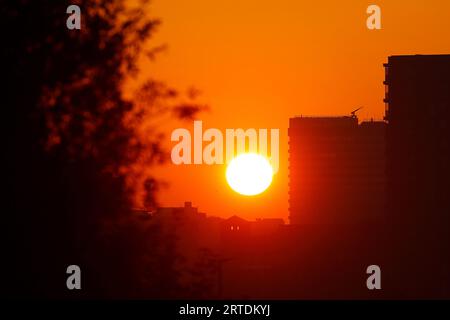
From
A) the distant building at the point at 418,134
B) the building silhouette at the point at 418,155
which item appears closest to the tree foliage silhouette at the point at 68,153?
the building silhouette at the point at 418,155

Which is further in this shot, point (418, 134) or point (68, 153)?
point (418, 134)

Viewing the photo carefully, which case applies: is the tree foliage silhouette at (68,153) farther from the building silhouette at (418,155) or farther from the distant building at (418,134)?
the distant building at (418,134)

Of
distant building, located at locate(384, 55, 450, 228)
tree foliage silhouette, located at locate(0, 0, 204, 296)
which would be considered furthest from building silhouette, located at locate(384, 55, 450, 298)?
tree foliage silhouette, located at locate(0, 0, 204, 296)

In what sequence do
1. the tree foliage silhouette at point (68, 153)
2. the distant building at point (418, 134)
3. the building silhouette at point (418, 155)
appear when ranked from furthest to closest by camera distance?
1. the distant building at point (418, 134)
2. the building silhouette at point (418, 155)
3. the tree foliage silhouette at point (68, 153)

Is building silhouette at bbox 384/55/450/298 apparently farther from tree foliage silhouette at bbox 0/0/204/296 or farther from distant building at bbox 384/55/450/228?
tree foliage silhouette at bbox 0/0/204/296

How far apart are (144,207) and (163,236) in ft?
2.00

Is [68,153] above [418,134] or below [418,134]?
below

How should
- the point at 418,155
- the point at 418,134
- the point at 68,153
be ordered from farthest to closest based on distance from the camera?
the point at 418,134, the point at 418,155, the point at 68,153

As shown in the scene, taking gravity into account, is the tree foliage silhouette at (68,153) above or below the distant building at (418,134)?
below

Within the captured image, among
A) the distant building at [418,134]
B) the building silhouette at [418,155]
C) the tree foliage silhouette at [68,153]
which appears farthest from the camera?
the distant building at [418,134]

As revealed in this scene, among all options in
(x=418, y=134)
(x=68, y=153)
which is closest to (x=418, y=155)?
(x=418, y=134)

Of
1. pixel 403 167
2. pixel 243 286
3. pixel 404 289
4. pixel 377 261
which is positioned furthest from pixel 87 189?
pixel 403 167

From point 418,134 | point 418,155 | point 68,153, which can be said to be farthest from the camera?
point 418,134

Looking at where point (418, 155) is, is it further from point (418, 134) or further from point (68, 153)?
point (68, 153)
